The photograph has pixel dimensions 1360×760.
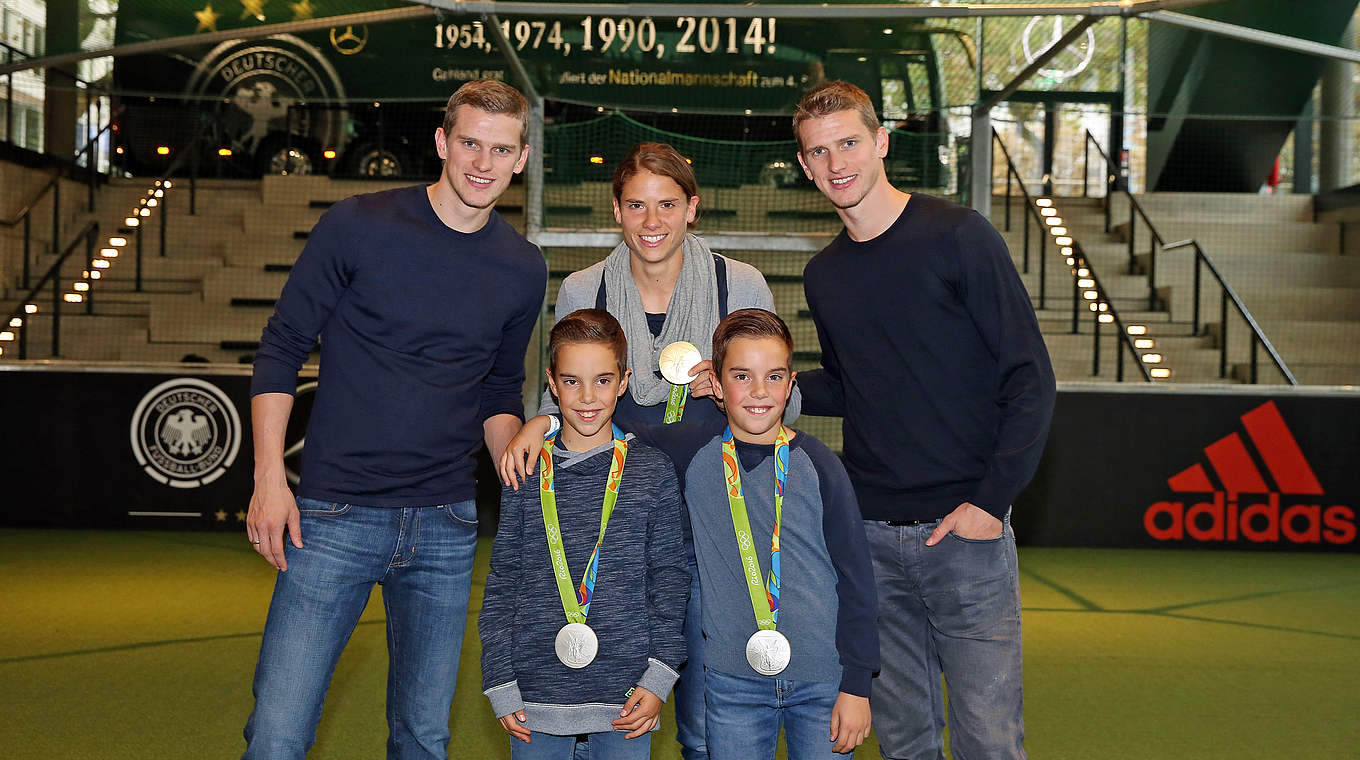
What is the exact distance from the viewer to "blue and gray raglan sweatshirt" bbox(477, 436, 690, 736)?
268cm

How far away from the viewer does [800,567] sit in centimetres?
276

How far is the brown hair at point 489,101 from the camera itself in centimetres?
280

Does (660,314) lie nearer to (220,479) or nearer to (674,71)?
(674,71)

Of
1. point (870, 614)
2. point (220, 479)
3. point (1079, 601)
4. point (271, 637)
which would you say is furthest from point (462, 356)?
point (220, 479)

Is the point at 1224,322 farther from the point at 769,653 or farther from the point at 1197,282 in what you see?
the point at 769,653

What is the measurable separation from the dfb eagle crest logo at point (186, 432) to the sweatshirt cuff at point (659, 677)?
6447 mm

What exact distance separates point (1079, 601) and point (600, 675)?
4.86m

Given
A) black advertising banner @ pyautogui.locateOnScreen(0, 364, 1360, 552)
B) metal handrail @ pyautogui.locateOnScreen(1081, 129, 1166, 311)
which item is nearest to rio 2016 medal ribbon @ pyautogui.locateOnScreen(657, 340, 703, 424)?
black advertising banner @ pyautogui.locateOnScreen(0, 364, 1360, 552)

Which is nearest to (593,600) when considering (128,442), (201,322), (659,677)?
(659,677)

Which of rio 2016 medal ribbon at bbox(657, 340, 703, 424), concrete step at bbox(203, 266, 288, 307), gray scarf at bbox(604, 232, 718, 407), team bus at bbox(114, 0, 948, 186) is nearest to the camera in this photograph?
rio 2016 medal ribbon at bbox(657, 340, 703, 424)

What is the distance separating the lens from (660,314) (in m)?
3.17

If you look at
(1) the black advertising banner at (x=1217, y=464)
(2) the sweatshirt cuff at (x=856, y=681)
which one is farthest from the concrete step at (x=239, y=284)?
(2) the sweatshirt cuff at (x=856, y=681)

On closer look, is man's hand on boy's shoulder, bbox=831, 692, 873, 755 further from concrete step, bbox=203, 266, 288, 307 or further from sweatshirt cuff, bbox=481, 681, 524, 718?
concrete step, bbox=203, 266, 288, 307

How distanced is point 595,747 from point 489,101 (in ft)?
4.99
